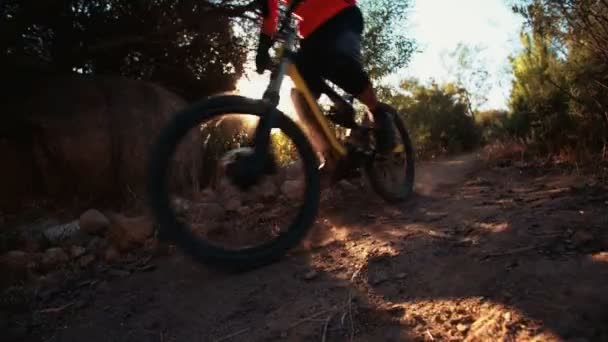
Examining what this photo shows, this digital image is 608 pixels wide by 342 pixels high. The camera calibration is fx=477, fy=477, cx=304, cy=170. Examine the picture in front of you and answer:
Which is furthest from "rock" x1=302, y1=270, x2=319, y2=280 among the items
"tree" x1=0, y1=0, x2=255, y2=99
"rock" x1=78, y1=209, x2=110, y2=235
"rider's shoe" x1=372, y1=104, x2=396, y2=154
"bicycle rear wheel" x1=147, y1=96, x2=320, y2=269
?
"tree" x1=0, y1=0, x2=255, y2=99

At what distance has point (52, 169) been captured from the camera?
5199 mm

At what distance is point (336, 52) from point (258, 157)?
93 cm

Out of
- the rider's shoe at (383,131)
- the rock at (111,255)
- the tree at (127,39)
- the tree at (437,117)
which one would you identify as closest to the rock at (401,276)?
the rider's shoe at (383,131)

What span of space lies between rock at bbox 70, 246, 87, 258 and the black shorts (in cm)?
183

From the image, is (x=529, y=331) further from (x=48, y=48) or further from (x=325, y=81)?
(x=48, y=48)

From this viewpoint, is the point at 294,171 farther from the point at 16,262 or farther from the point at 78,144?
the point at 78,144

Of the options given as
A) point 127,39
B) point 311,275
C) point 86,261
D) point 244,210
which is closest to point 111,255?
point 86,261

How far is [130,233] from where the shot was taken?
3.14 m

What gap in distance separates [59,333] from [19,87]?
165 inches

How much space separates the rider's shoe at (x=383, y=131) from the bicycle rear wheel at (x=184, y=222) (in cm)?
102

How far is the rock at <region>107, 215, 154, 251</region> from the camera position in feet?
10.2

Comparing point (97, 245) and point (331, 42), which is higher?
point (331, 42)

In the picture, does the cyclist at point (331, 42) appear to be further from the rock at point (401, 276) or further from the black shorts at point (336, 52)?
the rock at point (401, 276)

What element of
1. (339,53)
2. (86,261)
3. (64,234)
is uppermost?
(339,53)
